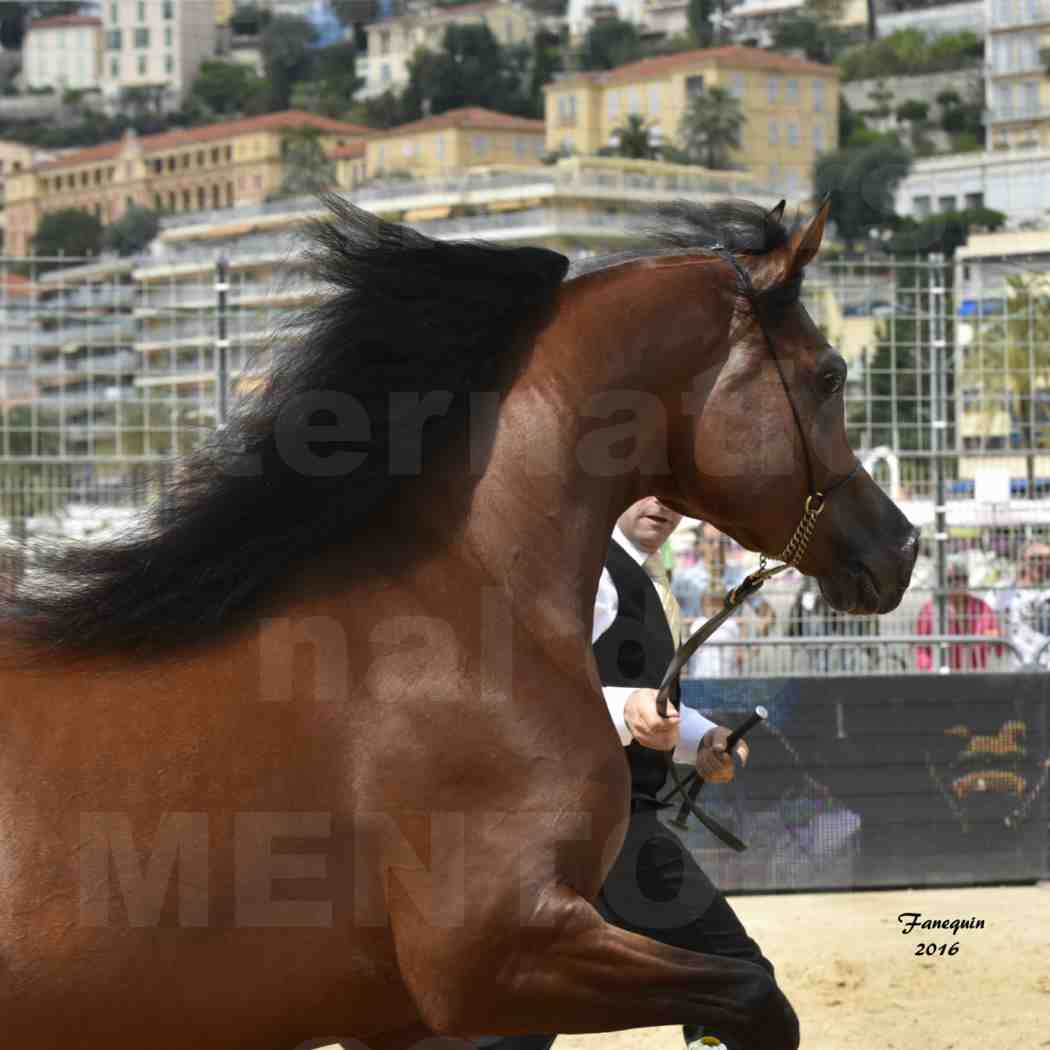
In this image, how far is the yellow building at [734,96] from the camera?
13912 centimetres

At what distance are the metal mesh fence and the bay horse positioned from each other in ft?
18.9

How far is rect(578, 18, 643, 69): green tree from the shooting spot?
559 ft

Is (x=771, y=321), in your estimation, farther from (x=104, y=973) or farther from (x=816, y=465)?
(x=104, y=973)

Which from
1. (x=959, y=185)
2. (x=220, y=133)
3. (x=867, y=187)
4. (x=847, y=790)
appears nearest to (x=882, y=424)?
(x=847, y=790)

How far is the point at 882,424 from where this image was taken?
10.2 meters

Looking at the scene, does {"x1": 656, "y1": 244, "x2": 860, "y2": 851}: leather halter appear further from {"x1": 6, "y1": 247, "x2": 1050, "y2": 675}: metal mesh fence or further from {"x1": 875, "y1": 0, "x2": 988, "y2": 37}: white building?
{"x1": 875, "y1": 0, "x2": 988, "y2": 37}: white building

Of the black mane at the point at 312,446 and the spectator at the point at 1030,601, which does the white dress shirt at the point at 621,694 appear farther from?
the spectator at the point at 1030,601

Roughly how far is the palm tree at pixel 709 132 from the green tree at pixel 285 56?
6348cm

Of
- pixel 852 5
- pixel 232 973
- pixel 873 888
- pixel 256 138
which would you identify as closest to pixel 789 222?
pixel 232 973

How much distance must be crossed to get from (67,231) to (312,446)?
490ft

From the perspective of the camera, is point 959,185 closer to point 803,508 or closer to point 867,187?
point 867,187

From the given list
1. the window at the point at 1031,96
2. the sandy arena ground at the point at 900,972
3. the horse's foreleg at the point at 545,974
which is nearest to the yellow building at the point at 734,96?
the window at the point at 1031,96

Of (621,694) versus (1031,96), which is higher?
(1031,96)

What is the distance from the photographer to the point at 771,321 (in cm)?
385
